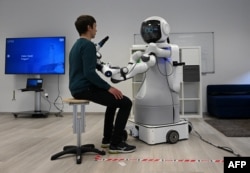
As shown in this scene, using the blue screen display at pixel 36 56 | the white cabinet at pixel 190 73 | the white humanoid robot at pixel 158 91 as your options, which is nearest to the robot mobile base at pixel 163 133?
the white humanoid robot at pixel 158 91

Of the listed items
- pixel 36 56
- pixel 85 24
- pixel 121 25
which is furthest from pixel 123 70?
pixel 36 56

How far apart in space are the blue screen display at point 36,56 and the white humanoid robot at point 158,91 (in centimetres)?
245

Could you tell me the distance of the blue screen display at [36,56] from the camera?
16.0ft

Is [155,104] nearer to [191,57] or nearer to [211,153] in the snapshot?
[211,153]

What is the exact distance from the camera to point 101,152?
238cm

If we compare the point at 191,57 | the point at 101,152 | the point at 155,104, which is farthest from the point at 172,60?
the point at 191,57

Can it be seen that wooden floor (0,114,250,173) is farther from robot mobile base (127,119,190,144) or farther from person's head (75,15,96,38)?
person's head (75,15,96,38)

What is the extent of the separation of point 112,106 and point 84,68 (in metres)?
0.45

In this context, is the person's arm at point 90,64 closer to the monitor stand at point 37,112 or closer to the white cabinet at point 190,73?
the white cabinet at point 190,73

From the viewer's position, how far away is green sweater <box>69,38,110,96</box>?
2156 millimetres

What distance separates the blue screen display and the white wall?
32 cm

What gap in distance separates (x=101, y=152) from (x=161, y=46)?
1.31m

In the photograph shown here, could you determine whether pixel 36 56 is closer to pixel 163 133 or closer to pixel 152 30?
pixel 152 30

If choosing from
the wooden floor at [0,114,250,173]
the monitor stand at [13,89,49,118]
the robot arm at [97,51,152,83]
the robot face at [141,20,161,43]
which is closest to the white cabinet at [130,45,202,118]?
the wooden floor at [0,114,250,173]
